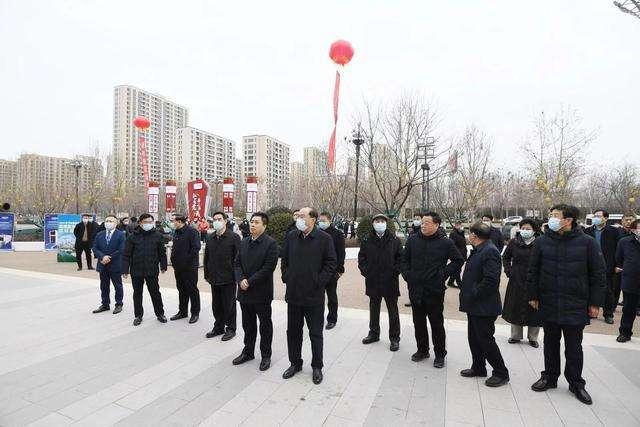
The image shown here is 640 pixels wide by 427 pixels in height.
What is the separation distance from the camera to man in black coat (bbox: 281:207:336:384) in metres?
3.94

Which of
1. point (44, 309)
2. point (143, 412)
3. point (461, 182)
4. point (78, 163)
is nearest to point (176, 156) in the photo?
point (78, 163)

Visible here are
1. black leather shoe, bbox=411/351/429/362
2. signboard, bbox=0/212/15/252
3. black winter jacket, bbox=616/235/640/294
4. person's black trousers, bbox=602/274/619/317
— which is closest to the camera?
black leather shoe, bbox=411/351/429/362

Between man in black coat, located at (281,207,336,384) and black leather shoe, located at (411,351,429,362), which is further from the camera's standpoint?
black leather shoe, located at (411,351,429,362)

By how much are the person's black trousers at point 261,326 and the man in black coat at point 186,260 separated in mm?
2107

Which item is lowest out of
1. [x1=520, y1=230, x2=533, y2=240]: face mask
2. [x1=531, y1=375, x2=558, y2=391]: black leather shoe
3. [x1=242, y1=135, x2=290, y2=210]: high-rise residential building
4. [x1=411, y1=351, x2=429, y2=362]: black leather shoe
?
[x1=411, y1=351, x2=429, y2=362]: black leather shoe

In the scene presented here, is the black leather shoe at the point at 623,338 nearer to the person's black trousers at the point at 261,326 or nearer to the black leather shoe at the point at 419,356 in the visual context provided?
the black leather shoe at the point at 419,356

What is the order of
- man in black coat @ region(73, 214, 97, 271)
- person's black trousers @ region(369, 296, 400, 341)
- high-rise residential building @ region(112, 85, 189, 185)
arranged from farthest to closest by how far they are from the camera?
1. high-rise residential building @ region(112, 85, 189, 185)
2. man in black coat @ region(73, 214, 97, 271)
3. person's black trousers @ region(369, 296, 400, 341)

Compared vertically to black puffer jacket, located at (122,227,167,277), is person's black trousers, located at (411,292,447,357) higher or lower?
lower

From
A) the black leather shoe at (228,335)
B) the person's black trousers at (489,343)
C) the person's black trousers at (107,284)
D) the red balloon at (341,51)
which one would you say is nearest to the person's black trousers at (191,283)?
the black leather shoe at (228,335)

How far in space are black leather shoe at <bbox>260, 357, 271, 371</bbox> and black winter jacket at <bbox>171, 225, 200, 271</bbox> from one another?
2515mm

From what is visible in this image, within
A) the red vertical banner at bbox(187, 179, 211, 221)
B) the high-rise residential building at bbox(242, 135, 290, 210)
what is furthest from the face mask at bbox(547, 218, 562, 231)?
the high-rise residential building at bbox(242, 135, 290, 210)

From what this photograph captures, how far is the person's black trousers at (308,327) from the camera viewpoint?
399cm

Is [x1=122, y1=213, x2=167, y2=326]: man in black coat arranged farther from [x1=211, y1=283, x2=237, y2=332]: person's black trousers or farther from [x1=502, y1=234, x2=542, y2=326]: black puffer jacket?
[x1=502, y1=234, x2=542, y2=326]: black puffer jacket

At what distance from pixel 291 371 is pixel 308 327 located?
21.0 inches
